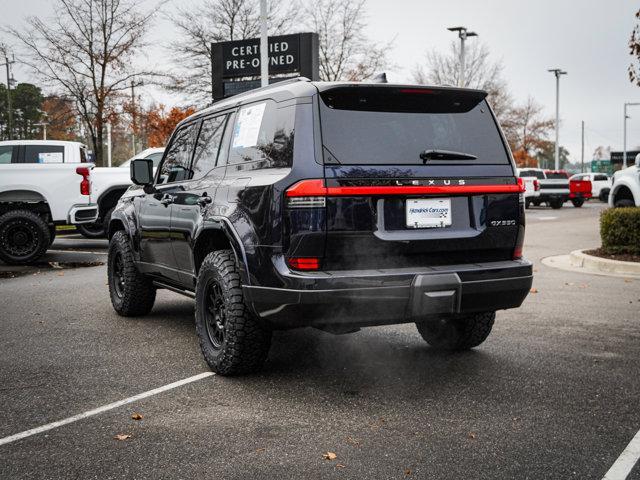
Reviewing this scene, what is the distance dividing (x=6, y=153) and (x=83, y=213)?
1.97 meters

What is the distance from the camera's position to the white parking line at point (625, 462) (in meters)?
3.23

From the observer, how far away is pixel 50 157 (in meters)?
13.4

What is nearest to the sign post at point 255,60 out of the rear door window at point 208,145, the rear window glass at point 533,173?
the rear door window at point 208,145

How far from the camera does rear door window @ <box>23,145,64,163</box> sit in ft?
43.3

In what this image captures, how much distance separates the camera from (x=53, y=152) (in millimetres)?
13500

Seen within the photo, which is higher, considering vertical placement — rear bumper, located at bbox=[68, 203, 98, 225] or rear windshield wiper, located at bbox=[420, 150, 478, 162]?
rear windshield wiper, located at bbox=[420, 150, 478, 162]

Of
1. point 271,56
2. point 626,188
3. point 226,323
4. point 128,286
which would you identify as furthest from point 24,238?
point 626,188

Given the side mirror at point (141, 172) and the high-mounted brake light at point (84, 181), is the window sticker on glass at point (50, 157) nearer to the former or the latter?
the high-mounted brake light at point (84, 181)

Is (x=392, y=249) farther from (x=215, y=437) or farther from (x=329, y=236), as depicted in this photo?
(x=215, y=437)

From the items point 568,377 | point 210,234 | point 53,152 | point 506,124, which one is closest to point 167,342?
point 210,234

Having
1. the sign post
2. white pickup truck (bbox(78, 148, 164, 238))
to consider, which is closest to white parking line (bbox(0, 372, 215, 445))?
white pickup truck (bbox(78, 148, 164, 238))

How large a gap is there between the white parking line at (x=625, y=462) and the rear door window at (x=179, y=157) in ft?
12.5

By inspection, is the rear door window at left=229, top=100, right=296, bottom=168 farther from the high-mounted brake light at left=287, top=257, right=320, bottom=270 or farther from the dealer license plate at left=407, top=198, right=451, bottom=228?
the dealer license plate at left=407, top=198, right=451, bottom=228

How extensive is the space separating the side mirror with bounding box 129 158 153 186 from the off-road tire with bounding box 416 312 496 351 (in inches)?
107
